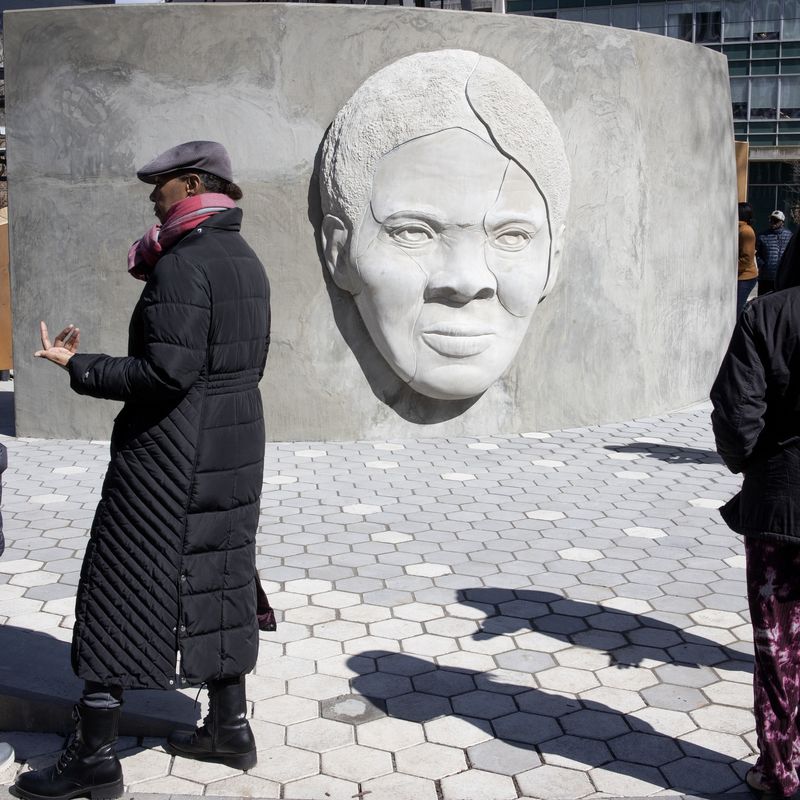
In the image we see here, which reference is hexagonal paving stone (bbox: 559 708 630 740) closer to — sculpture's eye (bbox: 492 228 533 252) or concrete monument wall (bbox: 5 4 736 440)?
concrete monument wall (bbox: 5 4 736 440)

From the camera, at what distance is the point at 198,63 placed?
26.1 feet

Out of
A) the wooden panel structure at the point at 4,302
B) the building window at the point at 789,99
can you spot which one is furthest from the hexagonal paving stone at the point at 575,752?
the building window at the point at 789,99

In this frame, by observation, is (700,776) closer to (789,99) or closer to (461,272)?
(461,272)

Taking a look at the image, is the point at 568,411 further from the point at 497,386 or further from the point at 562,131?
the point at 562,131

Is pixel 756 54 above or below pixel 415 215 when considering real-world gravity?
above

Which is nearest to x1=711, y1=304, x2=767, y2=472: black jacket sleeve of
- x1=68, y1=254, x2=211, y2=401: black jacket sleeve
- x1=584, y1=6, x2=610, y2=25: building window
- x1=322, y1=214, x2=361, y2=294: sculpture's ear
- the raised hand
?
x1=68, y1=254, x2=211, y2=401: black jacket sleeve

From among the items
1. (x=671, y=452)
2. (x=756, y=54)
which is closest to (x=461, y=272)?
(x=671, y=452)

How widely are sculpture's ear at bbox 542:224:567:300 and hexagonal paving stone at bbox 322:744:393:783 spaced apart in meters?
5.26

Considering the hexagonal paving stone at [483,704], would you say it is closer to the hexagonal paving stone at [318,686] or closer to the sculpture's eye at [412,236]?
the hexagonal paving stone at [318,686]

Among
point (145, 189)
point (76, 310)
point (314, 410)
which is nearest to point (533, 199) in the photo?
point (314, 410)

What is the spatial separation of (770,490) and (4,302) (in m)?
9.29

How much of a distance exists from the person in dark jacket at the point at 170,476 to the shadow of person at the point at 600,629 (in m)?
1.65

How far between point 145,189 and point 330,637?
4.51 m

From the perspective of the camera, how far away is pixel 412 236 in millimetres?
7773
